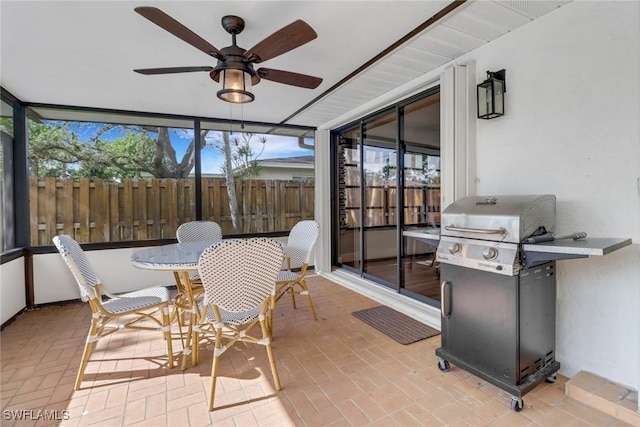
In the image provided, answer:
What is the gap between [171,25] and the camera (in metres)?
1.67

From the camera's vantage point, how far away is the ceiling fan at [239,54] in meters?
1.75

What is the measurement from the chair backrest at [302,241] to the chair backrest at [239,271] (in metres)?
1.23

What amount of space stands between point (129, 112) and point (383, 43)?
3446mm

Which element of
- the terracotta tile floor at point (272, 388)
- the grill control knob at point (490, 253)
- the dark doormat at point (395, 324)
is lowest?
the terracotta tile floor at point (272, 388)

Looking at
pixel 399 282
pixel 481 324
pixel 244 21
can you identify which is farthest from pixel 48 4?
pixel 399 282

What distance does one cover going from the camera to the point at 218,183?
4.68m

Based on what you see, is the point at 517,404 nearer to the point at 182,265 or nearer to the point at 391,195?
the point at 182,265

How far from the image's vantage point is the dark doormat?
274cm

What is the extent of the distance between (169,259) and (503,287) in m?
2.28

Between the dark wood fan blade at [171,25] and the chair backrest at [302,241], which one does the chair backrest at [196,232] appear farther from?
the dark wood fan blade at [171,25]

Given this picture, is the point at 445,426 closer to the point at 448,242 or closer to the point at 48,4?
the point at 448,242

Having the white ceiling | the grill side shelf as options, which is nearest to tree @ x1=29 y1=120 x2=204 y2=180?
the white ceiling

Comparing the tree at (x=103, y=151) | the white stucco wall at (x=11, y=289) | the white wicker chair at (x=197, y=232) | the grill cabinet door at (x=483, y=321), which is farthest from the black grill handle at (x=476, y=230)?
the white stucco wall at (x=11, y=289)

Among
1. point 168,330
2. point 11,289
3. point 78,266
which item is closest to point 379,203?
point 168,330
